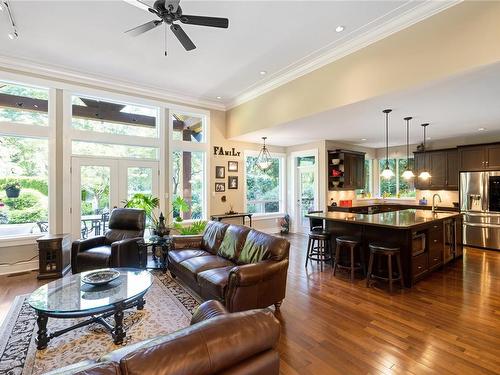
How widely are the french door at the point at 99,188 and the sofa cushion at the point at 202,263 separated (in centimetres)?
277

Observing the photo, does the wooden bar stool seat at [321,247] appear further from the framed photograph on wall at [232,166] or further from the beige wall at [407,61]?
the framed photograph on wall at [232,166]

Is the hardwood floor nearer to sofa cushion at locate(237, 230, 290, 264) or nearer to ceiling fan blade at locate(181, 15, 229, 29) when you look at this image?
sofa cushion at locate(237, 230, 290, 264)

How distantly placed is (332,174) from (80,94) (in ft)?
20.8

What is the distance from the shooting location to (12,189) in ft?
14.9

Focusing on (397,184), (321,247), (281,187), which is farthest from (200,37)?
(397,184)

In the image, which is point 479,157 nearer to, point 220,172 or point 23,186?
point 220,172

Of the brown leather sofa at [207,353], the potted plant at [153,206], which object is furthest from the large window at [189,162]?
the brown leather sofa at [207,353]

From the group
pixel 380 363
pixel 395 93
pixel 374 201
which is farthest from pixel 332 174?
pixel 380 363

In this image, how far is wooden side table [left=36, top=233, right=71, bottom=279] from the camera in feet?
13.7

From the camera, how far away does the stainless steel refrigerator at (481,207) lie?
5.78 meters

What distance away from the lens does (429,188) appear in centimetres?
738

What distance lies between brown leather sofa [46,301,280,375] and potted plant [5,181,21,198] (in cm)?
497

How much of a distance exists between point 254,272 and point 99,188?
4.20m

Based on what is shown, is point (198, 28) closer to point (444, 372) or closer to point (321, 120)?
point (321, 120)
